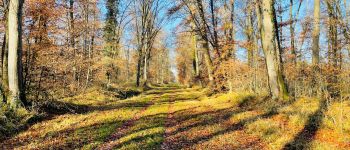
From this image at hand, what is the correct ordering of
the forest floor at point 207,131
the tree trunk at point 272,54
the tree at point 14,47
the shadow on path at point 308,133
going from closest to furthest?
the shadow on path at point 308,133 < the forest floor at point 207,131 < the tree at point 14,47 < the tree trunk at point 272,54

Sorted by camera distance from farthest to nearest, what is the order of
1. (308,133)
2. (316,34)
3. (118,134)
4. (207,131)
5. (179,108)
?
(316,34) → (179,108) → (207,131) → (118,134) → (308,133)

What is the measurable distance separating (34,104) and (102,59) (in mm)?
17892

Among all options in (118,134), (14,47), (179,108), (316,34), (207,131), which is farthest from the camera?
(316,34)

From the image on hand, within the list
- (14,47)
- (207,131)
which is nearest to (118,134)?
(207,131)

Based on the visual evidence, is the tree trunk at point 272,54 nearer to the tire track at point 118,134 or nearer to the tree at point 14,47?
the tire track at point 118,134

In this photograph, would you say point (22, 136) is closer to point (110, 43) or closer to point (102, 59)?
point (102, 59)

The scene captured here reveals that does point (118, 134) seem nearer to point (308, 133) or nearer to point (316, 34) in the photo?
point (308, 133)

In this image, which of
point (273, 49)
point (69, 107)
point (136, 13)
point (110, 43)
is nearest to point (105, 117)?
point (69, 107)

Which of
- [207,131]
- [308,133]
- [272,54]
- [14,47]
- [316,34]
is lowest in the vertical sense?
[207,131]

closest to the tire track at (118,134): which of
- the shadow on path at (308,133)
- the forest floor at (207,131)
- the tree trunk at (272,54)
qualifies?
the forest floor at (207,131)

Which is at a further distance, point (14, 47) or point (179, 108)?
point (179, 108)

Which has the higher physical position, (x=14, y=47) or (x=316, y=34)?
(x=316, y=34)

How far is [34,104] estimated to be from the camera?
44.7 feet

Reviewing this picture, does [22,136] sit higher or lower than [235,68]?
lower
